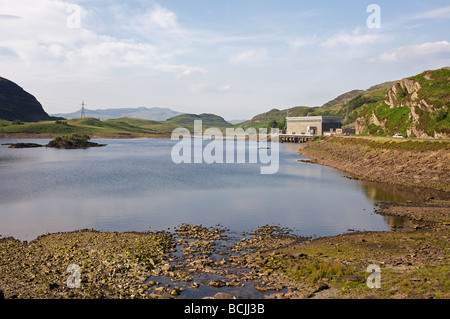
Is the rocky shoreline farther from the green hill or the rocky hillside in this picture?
the rocky hillside

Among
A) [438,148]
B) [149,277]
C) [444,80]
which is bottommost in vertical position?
[149,277]

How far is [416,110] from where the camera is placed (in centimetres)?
9531

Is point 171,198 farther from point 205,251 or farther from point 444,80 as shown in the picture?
point 444,80

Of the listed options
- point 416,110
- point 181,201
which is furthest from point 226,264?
point 416,110

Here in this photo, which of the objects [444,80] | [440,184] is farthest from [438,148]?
[444,80]

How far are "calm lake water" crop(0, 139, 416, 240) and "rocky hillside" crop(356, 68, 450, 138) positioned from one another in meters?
32.9

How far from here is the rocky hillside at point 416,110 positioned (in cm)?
8544

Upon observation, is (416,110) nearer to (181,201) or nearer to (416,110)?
(416,110)

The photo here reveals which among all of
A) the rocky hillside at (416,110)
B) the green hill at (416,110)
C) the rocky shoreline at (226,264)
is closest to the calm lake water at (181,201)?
the rocky shoreline at (226,264)

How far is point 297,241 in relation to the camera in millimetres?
29641

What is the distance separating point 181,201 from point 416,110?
3081 inches

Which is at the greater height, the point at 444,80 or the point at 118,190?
the point at 444,80

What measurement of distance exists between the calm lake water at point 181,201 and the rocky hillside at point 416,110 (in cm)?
3288

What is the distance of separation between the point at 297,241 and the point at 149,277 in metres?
13.3
